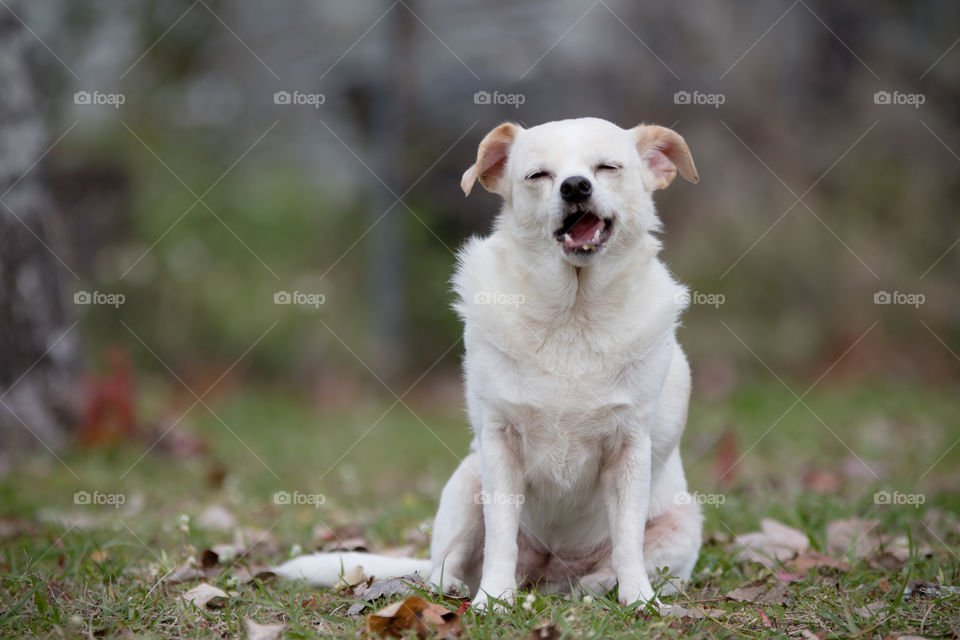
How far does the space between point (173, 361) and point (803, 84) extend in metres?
7.21

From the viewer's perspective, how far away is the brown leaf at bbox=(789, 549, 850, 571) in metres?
3.21

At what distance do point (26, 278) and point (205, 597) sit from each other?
3478 mm

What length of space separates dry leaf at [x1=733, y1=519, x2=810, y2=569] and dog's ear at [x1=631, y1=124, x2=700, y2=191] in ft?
4.78

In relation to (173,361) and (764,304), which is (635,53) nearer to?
(764,304)

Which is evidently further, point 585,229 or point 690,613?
point 585,229

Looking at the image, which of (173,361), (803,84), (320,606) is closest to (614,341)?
(320,606)

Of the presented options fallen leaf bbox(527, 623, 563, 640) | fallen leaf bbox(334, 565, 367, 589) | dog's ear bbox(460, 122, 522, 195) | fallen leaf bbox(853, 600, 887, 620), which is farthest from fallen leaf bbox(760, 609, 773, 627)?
dog's ear bbox(460, 122, 522, 195)

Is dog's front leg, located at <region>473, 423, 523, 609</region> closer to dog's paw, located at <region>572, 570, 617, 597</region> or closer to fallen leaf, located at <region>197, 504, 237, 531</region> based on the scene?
dog's paw, located at <region>572, 570, 617, 597</region>

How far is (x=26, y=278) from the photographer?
5445mm

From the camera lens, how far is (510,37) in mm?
9133

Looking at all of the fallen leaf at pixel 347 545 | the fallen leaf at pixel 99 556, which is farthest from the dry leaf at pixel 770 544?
the fallen leaf at pixel 99 556

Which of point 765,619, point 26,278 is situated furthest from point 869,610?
point 26,278

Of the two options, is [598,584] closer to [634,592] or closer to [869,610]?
[634,592]

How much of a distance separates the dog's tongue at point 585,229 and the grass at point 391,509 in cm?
112
